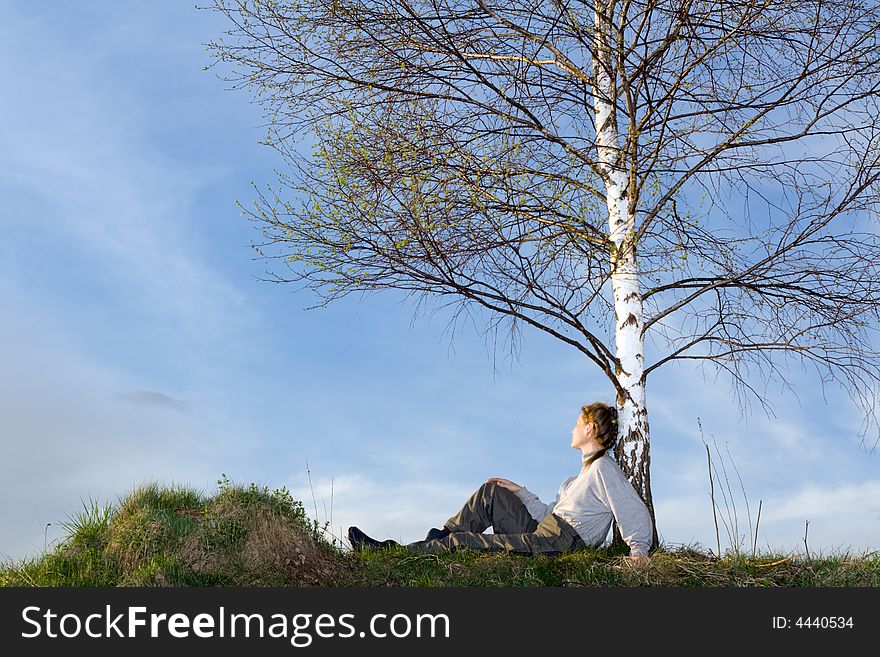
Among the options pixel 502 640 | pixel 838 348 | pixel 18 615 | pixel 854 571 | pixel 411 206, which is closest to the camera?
pixel 502 640

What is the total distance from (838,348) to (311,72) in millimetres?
6035

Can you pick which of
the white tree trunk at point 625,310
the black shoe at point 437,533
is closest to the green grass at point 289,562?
the black shoe at point 437,533

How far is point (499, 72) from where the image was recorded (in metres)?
7.39

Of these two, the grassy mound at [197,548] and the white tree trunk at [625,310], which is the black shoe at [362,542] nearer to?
the grassy mound at [197,548]

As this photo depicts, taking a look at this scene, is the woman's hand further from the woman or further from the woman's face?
the woman's face

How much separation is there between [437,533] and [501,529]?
2.03 ft

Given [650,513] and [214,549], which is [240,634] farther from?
[650,513]

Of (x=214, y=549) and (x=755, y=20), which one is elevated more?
(x=755, y=20)

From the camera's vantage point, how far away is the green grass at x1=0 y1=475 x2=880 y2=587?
6.18 metres

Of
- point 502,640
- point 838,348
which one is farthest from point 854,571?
point 502,640

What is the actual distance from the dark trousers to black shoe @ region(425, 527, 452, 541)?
2.0 inches

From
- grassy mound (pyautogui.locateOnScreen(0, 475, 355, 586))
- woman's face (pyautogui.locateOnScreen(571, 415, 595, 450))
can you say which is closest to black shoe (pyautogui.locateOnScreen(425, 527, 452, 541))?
grassy mound (pyautogui.locateOnScreen(0, 475, 355, 586))

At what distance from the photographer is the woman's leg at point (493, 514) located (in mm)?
7340

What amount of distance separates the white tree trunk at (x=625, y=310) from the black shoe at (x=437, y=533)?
161 centimetres
